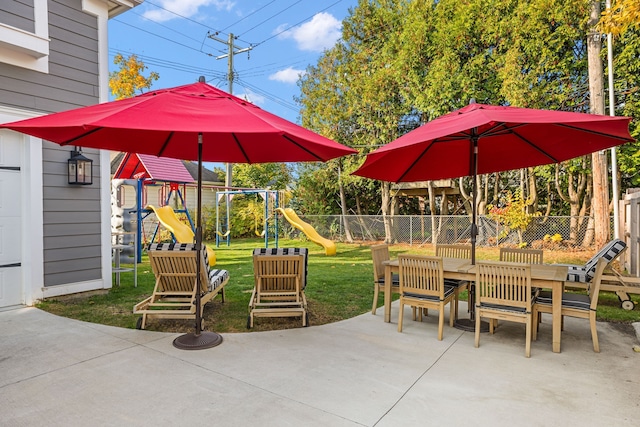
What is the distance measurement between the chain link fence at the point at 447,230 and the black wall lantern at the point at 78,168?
10.4 m

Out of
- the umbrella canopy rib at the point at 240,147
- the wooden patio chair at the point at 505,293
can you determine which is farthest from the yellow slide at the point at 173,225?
the wooden patio chair at the point at 505,293

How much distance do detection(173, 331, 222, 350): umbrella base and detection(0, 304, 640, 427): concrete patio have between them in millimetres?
105

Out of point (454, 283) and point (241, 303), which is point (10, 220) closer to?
point (241, 303)

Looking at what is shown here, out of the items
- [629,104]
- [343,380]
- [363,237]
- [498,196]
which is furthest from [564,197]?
[343,380]

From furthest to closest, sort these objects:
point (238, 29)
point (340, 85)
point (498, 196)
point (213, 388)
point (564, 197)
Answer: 1. point (238, 29)
2. point (340, 85)
3. point (498, 196)
4. point (564, 197)
5. point (213, 388)

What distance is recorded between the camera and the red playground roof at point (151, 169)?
35.5 ft

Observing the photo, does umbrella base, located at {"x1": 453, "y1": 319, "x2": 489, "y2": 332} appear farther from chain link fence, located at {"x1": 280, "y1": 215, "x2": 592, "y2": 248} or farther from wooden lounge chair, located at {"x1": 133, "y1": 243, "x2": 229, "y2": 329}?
chain link fence, located at {"x1": 280, "y1": 215, "x2": 592, "y2": 248}

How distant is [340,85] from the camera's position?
1551 centimetres

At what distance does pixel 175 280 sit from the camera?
4527 millimetres

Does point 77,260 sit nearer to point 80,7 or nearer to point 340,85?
point 80,7

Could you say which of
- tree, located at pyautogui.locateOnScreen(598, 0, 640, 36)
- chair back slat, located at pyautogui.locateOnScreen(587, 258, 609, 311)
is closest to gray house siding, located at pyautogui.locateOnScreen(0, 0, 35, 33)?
chair back slat, located at pyautogui.locateOnScreen(587, 258, 609, 311)

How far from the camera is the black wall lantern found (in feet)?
18.5

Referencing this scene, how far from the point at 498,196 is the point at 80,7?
529 inches

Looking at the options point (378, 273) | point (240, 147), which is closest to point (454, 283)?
point (378, 273)
